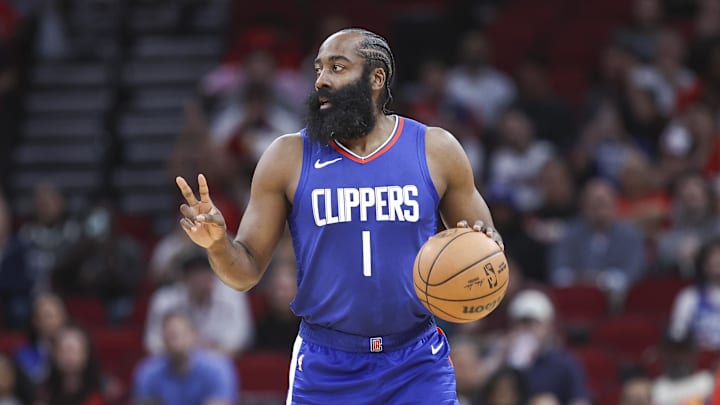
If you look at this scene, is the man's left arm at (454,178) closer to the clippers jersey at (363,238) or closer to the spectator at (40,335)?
the clippers jersey at (363,238)

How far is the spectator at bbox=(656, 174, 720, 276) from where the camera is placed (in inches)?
407

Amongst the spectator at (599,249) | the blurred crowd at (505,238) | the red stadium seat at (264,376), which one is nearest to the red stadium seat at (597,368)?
the blurred crowd at (505,238)

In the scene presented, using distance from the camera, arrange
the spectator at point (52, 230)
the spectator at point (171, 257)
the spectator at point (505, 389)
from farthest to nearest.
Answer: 1. the spectator at point (52, 230)
2. the spectator at point (171, 257)
3. the spectator at point (505, 389)

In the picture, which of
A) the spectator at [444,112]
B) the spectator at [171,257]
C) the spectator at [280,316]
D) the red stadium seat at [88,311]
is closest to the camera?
the spectator at [280,316]

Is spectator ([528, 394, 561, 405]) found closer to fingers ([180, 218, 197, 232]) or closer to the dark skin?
the dark skin

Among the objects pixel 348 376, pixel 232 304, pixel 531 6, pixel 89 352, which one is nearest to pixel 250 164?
pixel 232 304

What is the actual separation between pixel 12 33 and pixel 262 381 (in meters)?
6.74

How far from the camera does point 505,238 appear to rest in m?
11.0

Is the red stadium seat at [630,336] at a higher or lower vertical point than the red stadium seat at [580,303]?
lower

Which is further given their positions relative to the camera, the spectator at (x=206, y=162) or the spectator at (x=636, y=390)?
the spectator at (x=206, y=162)

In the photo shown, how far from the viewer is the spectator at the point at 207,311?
33.5ft

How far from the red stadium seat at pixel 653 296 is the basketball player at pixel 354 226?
525 centimetres

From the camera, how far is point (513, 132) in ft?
40.5

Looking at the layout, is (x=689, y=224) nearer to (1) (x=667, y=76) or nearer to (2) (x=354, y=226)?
(1) (x=667, y=76)
